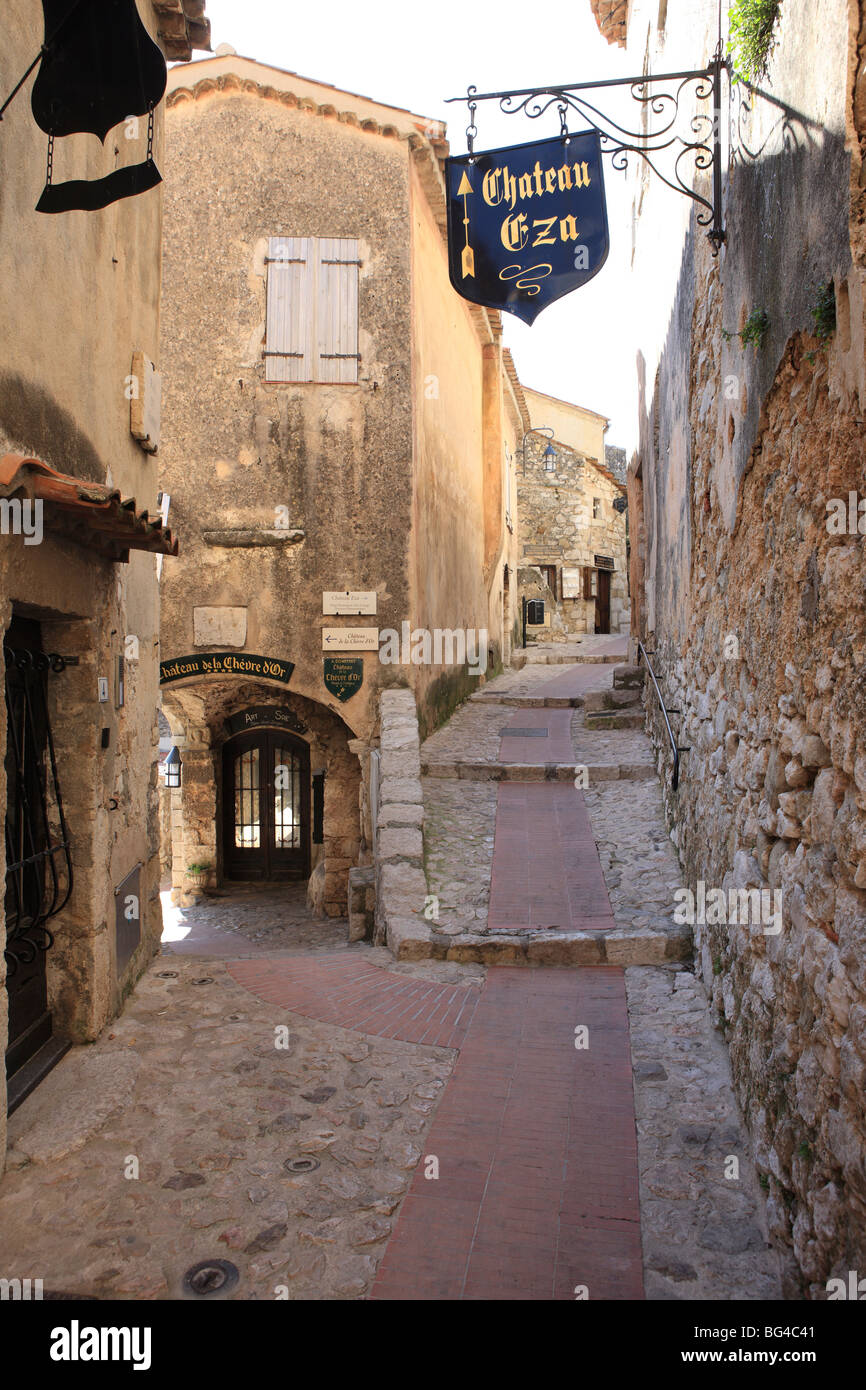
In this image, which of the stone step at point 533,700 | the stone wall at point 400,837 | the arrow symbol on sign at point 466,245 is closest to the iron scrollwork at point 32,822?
the stone wall at point 400,837

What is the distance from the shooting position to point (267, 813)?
46.2 ft

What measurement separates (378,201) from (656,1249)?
1022cm

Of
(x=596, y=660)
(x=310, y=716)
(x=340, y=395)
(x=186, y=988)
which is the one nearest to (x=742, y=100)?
(x=186, y=988)

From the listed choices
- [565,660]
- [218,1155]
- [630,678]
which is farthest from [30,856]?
[565,660]

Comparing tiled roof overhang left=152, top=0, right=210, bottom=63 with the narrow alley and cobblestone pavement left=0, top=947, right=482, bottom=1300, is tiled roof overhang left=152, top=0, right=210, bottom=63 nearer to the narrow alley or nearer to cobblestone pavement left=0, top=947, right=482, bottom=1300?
the narrow alley

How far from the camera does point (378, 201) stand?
1018 cm

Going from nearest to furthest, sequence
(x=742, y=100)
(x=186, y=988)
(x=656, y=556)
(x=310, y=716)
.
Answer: (x=742, y=100), (x=186, y=988), (x=656, y=556), (x=310, y=716)

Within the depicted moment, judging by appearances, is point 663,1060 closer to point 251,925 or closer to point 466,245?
point 466,245

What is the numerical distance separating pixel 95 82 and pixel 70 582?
7.05 ft

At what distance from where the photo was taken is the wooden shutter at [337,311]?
10141 mm

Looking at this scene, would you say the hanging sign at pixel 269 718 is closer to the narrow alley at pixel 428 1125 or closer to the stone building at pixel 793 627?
the narrow alley at pixel 428 1125

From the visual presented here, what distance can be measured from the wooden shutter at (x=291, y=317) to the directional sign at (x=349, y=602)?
94.6 inches
